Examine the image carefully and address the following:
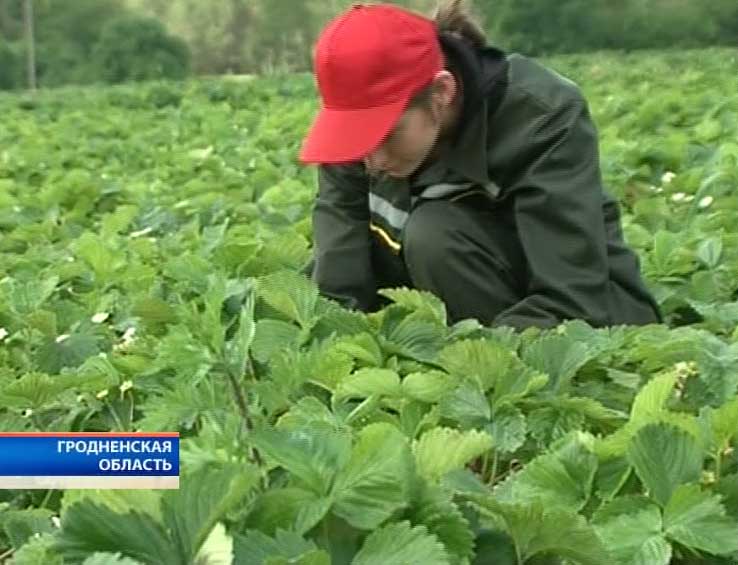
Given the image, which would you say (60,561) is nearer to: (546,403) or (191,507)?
(191,507)

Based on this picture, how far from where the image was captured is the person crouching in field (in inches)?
98.4

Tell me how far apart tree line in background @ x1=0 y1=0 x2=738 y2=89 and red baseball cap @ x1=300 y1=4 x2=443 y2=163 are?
41.7m

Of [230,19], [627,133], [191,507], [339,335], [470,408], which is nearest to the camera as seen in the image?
[191,507]

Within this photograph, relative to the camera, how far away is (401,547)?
3.79 ft

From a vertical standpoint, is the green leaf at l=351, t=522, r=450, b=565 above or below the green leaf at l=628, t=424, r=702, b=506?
above

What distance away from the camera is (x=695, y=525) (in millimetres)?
1299

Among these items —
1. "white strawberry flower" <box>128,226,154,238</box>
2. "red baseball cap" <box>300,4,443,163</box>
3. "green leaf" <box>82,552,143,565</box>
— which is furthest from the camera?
"white strawberry flower" <box>128,226,154,238</box>

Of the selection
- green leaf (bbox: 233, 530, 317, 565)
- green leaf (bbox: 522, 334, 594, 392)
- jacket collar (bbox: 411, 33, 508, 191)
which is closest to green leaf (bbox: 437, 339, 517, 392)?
green leaf (bbox: 522, 334, 594, 392)

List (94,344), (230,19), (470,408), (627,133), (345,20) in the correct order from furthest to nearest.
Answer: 1. (230,19)
2. (627,133)
3. (345,20)
4. (94,344)
5. (470,408)

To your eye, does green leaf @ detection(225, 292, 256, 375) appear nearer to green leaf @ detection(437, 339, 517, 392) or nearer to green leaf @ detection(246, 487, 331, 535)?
green leaf @ detection(437, 339, 517, 392)

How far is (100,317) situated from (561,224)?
80 cm

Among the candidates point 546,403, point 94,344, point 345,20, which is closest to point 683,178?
point 345,20

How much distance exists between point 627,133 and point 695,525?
613 cm

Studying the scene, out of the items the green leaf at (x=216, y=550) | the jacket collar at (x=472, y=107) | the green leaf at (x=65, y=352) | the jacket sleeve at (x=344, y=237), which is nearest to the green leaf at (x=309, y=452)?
the green leaf at (x=216, y=550)
